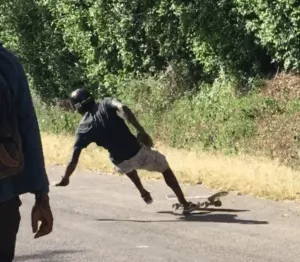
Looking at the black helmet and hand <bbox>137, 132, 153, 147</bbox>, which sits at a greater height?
the black helmet

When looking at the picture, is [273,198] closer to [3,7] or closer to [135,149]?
[135,149]

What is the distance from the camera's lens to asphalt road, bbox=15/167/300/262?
27.5ft

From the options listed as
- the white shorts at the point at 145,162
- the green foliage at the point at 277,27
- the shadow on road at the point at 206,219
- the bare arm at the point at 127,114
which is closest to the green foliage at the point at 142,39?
the green foliage at the point at 277,27

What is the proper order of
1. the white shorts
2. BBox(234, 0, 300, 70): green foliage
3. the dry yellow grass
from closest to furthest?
the white shorts
the dry yellow grass
BBox(234, 0, 300, 70): green foliage

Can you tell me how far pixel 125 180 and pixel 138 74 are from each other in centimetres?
821

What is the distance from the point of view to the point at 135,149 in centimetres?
1095

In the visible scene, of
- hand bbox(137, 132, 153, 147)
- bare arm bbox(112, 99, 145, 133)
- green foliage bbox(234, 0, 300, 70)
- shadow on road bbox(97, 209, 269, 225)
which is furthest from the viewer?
green foliage bbox(234, 0, 300, 70)

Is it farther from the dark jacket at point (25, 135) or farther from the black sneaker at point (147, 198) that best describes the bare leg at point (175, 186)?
the dark jacket at point (25, 135)

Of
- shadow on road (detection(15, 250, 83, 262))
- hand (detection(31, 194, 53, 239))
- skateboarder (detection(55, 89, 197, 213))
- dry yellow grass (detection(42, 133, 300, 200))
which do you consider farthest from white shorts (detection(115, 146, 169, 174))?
hand (detection(31, 194, 53, 239))

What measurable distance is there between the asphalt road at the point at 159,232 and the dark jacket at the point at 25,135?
3802 millimetres

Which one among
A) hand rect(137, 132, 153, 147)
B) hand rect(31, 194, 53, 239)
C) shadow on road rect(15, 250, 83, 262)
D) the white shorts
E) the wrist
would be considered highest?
the wrist

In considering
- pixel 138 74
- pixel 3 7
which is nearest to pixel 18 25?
pixel 3 7

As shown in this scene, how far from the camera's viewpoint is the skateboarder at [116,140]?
10766 millimetres

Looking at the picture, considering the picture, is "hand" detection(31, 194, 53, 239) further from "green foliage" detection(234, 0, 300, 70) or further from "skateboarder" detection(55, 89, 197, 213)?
"green foliage" detection(234, 0, 300, 70)
